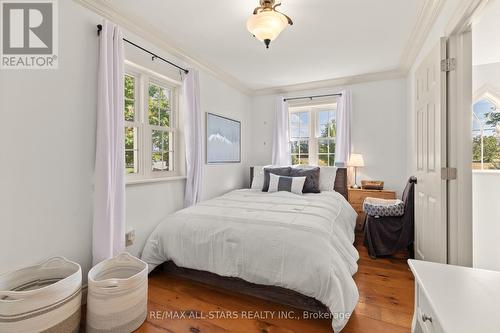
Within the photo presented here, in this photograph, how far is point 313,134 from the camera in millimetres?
4336

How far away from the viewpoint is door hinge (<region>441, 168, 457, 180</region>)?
1.68 m

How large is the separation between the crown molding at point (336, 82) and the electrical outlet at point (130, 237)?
348 centimetres

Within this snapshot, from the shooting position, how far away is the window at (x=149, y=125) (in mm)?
2529

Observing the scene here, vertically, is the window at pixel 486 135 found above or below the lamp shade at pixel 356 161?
above

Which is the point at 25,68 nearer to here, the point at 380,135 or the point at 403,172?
the point at 380,135

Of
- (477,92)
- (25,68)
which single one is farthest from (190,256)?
(477,92)

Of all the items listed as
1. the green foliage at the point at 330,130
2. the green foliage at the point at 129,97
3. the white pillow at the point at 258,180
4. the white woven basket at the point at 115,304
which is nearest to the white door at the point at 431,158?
the green foliage at the point at 330,130

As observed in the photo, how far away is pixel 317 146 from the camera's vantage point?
431 cm

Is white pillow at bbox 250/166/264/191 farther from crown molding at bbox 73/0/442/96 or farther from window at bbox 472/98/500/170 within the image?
window at bbox 472/98/500/170

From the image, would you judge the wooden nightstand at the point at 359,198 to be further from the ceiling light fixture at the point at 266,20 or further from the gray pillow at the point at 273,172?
the ceiling light fixture at the point at 266,20

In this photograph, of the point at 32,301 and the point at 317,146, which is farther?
the point at 317,146

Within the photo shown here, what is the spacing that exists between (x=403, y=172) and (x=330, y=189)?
1.23 metres

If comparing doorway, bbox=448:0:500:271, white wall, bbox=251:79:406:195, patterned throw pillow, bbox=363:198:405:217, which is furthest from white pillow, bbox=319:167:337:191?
doorway, bbox=448:0:500:271

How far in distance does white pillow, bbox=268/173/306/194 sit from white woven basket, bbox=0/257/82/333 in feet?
8.22
